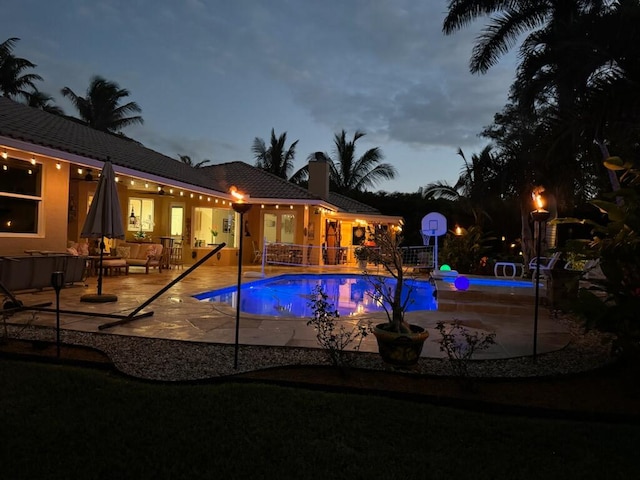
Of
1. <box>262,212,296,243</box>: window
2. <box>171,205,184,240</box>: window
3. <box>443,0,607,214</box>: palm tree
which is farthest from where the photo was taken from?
<box>262,212,296,243</box>: window

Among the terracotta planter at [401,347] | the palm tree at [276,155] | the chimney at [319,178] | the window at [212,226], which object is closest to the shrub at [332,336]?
the terracotta planter at [401,347]

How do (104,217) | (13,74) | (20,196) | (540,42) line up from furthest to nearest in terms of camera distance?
1. (13,74)
2. (540,42)
3. (20,196)
4. (104,217)

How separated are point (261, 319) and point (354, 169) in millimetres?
24775

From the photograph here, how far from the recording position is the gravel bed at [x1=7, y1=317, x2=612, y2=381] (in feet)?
12.9

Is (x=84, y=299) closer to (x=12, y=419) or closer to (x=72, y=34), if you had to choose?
(x=12, y=419)

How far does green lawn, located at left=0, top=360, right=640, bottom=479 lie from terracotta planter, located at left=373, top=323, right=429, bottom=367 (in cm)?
75

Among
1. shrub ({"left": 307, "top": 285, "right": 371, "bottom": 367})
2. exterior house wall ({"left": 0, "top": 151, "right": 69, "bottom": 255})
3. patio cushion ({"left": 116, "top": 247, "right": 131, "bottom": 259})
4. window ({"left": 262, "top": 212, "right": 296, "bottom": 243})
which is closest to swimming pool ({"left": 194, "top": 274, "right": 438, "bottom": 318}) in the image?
shrub ({"left": 307, "top": 285, "right": 371, "bottom": 367})

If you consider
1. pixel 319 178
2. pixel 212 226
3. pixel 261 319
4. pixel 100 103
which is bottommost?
pixel 261 319

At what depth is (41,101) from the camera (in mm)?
27141

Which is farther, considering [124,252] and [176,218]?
[176,218]

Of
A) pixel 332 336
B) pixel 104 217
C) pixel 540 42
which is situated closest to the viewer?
pixel 332 336

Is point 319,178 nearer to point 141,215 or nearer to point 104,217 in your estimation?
point 141,215

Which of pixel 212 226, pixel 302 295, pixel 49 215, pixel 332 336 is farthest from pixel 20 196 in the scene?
pixel 212 226

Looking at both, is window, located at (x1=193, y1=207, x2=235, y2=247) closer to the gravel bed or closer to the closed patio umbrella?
the closed patio umbrella
